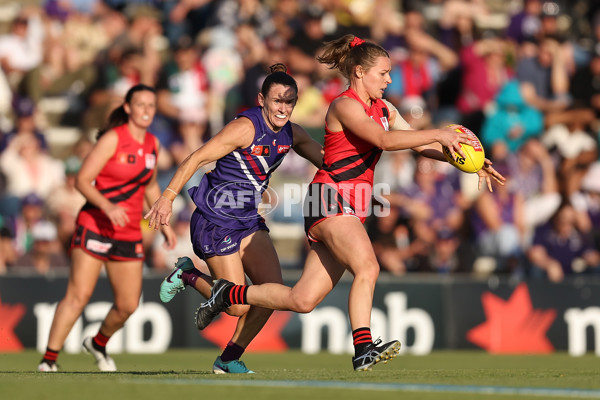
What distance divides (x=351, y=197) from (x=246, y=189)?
101 centimetres

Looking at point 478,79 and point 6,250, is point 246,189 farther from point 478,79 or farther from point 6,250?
point 478,79

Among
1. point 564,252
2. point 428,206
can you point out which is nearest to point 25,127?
point 428,206

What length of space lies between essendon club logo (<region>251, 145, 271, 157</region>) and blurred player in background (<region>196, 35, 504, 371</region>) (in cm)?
55

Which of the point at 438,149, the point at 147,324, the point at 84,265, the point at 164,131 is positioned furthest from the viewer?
the point at 164,131

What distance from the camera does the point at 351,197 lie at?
26.4 feet

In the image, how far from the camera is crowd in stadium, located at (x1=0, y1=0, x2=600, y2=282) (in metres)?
15.3

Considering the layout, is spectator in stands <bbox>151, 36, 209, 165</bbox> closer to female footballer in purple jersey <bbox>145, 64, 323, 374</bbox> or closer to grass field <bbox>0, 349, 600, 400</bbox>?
female footballer in purple jersey <bbox>145, 64, 323, 374</bbox>

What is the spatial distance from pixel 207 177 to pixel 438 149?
1867 millimetres

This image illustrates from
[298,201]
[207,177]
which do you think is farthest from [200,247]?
[298,201]

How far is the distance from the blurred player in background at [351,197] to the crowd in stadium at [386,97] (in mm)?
6963

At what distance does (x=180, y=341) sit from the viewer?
14.7 meters

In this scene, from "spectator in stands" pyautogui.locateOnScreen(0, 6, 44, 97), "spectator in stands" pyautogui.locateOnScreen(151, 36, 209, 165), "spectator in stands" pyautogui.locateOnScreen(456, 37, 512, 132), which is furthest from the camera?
"spectator in stands" pyautogui.locateOnScreen(0, 6, 44, 97)

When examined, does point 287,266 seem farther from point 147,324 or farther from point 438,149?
point 438,149

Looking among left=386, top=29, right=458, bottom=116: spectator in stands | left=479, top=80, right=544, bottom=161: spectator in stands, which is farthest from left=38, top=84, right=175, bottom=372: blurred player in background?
left=479, top=80, right=544, bottom=161: spectator in stands
